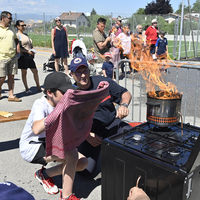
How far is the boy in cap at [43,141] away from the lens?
2520 mm

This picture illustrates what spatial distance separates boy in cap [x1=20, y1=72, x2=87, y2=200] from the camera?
252 centimetres

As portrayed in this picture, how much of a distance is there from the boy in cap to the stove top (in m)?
0.71

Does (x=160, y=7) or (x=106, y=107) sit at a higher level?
(x=160, y=7)

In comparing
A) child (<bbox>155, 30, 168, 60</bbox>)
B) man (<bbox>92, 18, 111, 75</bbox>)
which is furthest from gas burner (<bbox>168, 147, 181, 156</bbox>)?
child (<bbox>155, 30, 168, 60</bbox>)

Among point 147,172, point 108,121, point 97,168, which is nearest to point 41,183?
point 97,168

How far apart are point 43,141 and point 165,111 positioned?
1469 millimetres

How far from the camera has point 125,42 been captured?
28.3 feet

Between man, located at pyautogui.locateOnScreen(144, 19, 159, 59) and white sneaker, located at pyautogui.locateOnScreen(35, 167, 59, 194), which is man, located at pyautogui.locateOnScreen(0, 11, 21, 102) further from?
man, located at pyautogui.locateOnScreen(144, 19, 159, 59)

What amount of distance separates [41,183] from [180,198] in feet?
6.28

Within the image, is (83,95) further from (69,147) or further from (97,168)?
(97,168)

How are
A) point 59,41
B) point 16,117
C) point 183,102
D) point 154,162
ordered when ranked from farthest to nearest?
point 59,41, point 183,102, point 16,117, point 154,162

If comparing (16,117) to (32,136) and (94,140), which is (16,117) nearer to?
(32,136)

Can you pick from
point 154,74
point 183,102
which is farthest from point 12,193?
point 183,102

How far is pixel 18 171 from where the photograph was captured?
3416 mm
